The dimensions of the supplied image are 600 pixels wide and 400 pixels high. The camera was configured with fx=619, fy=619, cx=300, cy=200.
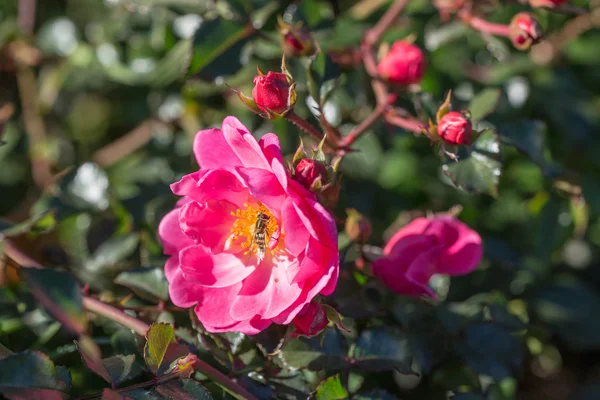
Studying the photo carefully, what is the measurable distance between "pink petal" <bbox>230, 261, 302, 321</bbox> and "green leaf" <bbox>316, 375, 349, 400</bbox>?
22 cm

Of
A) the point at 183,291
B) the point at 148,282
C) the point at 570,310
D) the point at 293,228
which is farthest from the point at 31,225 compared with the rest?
the point at 570,310

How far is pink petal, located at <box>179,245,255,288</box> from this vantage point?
1.21 metres

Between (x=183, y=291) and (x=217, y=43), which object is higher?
(x=217, y=43)

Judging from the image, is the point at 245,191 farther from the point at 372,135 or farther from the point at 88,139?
the point at 88,139

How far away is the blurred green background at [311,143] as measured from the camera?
5.58 feet

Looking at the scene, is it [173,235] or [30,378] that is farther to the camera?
[173,235]

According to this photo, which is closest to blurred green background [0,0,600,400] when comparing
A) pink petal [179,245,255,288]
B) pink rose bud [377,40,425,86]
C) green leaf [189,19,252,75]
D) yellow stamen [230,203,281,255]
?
green leaf [189,19,252,75]

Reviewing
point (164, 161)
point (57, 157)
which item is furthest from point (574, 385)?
point (57, 157)

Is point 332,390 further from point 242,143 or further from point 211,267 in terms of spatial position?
point 242,143

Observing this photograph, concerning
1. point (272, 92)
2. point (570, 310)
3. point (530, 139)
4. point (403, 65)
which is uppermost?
point (272, 92)

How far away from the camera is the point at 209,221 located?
4.08ft

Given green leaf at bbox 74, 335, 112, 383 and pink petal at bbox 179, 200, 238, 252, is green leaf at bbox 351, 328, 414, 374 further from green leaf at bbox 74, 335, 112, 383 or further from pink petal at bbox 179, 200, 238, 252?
green leaf at bbox 74, 335, 112, 383

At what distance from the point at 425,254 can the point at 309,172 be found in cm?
40

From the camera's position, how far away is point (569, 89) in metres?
→ 2.29
